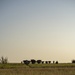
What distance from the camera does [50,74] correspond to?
23312 millimetres

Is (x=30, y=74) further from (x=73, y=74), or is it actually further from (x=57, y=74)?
(x=73, y=74)

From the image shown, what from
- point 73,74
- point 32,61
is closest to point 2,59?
point 32,61

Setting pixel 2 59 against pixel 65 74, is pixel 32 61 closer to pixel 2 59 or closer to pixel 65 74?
pixel 2 59

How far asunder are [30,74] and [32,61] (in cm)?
5533

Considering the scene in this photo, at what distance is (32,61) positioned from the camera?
78562 mm

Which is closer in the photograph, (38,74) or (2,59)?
(38,74)

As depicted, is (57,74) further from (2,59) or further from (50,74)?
(2,59)

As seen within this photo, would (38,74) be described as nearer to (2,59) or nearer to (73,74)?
(73,74)

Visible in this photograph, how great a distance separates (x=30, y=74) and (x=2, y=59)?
56.1m

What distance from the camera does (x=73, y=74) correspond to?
80.9ft

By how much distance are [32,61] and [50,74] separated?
55.5m

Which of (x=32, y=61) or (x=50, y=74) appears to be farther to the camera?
(x=32, y=61)

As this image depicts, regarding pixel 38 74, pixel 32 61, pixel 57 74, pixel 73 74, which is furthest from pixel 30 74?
pixel 32 61

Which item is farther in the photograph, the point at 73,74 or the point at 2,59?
the point at 2,59
